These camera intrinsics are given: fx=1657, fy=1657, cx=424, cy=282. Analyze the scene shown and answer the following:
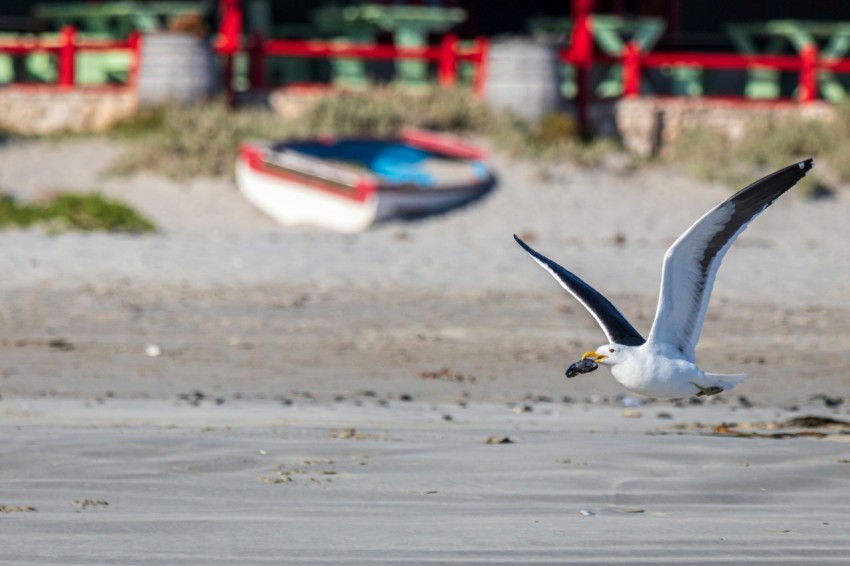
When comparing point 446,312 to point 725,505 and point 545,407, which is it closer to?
point 545,407

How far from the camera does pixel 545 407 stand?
33.6 feet

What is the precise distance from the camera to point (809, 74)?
22.2 meters

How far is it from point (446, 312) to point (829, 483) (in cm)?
597

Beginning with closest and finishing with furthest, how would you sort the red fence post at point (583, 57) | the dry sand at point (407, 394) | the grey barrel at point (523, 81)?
the dry sand at point (407, 394), the grey barrel at point (523, 81), the red fence post at point (583, 57)

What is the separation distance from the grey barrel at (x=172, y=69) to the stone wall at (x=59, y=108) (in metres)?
0.57

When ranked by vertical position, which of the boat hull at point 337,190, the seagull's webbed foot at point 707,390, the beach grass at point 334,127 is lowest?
the boat hull at point 337,190

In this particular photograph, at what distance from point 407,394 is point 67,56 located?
541 inches

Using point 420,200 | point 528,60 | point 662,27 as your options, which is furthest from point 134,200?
point 662,27

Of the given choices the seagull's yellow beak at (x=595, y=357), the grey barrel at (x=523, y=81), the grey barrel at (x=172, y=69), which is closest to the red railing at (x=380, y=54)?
the grey barrel at (x=523, y=81)

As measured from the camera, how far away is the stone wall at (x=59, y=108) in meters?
22.6

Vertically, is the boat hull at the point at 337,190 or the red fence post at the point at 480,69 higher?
the red fence post at the point at 480,69

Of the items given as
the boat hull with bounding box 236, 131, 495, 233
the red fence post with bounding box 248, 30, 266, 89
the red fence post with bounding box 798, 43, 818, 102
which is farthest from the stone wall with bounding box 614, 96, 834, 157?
the red fence post with bounding box 248, 30, 266, 89

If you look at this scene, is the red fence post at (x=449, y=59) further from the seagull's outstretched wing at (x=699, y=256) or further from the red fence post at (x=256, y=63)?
the seagull's outstretched wing at (x=699, y=256)

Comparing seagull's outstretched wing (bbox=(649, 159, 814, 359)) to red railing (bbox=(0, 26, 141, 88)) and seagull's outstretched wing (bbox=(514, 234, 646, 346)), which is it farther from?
red railing (bbox=(0, 26, 141, 88))
